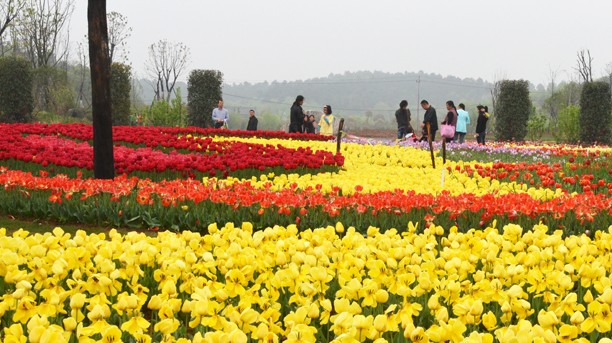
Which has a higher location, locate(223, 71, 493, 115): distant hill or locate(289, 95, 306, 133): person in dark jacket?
locate(223, 71, 493, 115): distant hill

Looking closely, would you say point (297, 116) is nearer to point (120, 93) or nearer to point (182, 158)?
point (182, 158)

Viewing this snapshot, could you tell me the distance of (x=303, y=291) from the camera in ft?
13.0

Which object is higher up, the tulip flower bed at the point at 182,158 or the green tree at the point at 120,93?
the green tree at the point at 120,93

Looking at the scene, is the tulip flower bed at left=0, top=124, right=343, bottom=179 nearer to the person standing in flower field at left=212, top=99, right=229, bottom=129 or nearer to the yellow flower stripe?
the yellow flower stripe

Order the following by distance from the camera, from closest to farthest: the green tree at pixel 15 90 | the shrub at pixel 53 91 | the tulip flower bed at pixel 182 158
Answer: the tulip flower bed at pixel 182 158 < the green tree at pixel 15 90 < the shrub at pixel 53 91

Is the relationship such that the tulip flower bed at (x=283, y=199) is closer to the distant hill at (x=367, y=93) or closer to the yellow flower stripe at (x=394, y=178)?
the yellow flower stripe at (x=394, y=178)

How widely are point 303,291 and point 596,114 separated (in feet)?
102

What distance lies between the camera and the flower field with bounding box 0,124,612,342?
3.28 metres

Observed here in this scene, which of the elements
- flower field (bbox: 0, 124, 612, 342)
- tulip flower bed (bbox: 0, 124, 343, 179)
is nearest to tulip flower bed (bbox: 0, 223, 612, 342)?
flower field (bbox: 0, 124, 612, 342)

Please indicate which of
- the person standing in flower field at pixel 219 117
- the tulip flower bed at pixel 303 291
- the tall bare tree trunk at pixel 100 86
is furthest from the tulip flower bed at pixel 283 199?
the person standing in flower field at pixel 219 117

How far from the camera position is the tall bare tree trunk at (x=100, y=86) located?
36.0 feet

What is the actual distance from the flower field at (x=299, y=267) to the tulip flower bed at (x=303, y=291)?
0.01 m

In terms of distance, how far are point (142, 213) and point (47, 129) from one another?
1284 cm

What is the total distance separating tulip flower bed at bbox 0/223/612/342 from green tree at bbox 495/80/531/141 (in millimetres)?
28039
